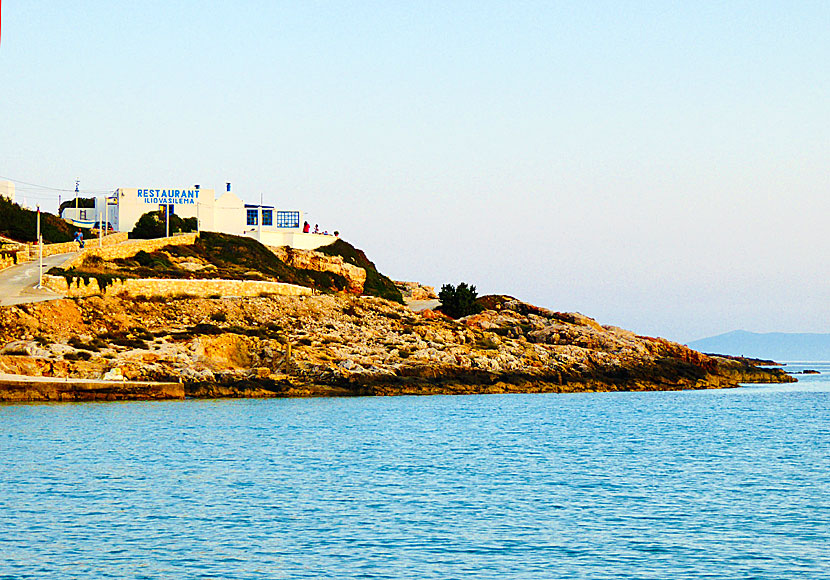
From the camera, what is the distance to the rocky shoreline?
65.8 m

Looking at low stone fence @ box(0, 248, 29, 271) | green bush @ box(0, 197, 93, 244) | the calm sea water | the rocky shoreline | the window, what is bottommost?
the calm sea water

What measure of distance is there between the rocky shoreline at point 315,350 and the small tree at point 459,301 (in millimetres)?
4493

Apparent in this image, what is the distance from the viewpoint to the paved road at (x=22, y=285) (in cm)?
7044

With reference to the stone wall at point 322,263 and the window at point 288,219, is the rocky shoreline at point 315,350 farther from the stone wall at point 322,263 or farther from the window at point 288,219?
the window at point 288,219

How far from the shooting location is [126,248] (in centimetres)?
9288

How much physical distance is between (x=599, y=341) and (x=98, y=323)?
146 ft

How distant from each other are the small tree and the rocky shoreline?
14.7ft

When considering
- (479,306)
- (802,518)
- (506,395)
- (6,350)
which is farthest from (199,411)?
(479,306)

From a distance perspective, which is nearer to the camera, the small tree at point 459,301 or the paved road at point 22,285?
the paved road at point 22,285

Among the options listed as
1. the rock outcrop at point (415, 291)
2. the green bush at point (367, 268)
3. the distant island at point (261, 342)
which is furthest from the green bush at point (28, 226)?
the rock outcrop at point (415, 291)

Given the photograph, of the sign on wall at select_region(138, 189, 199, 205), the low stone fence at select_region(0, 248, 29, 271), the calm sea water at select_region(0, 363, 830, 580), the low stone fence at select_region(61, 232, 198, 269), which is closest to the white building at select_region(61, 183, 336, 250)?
the sign on wall at select_region(138, 189, 199, 205)

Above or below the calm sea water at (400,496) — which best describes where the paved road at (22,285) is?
above

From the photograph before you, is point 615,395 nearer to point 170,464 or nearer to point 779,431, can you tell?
point 779,431

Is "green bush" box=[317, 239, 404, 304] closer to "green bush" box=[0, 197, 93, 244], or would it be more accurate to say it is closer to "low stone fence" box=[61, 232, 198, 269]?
"low stone fence" box=[61, 232, 198, 269]
